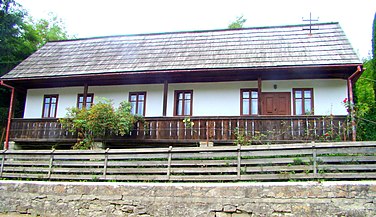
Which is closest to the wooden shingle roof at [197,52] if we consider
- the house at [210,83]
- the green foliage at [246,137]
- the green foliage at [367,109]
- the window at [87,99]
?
the house at [210,83]

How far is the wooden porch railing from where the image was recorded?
10745mm

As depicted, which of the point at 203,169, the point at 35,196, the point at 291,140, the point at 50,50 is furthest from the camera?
the point at 50,50

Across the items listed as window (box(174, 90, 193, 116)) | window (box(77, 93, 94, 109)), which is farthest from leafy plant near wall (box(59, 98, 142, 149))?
window (box(77, 93, 94, 109))

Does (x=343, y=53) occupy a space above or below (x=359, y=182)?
above

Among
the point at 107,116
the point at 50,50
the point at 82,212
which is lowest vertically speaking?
the point at 82,212

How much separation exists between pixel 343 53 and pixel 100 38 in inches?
482

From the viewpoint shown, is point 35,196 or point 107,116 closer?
point 35,196

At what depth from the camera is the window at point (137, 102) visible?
14211 millimetres

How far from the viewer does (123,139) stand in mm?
12289

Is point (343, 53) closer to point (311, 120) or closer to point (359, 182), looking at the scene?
point (311, 120)

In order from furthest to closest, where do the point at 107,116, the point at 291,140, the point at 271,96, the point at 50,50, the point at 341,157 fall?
the point at 50,50 → the point at 271,96 → the point at 107,116 → the point at 291,140 → the point at 341,157

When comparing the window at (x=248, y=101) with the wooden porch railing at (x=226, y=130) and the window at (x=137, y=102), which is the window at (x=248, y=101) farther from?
the window at (x=137, y=102)

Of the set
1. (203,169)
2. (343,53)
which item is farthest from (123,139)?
(343,53)

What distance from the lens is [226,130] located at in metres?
11.6
